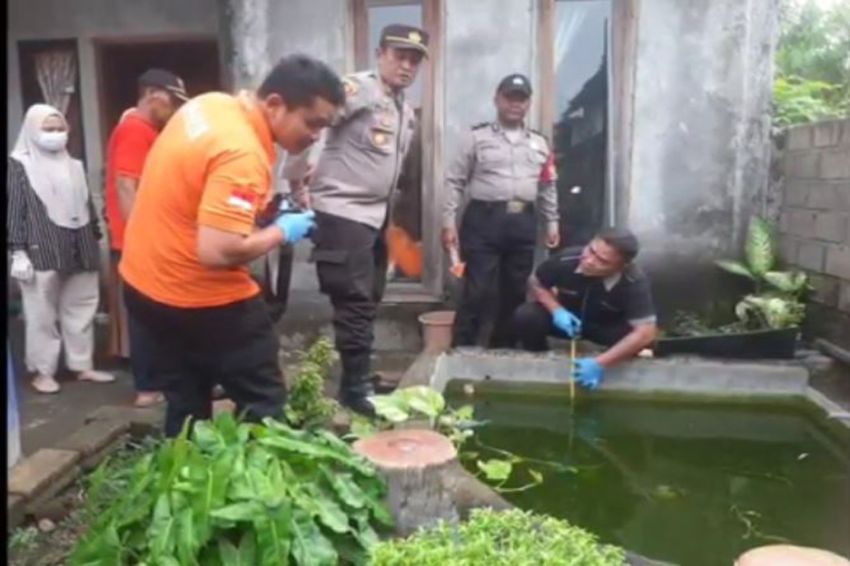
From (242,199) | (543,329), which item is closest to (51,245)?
(242,199)

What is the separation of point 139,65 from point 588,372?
5055mm

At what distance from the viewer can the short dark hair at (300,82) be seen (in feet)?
7.98

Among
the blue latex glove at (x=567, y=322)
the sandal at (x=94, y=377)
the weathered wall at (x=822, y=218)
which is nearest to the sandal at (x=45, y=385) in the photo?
the sandal at (x=94, y=377)

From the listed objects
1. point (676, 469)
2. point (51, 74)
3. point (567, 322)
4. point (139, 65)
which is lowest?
point (676, 469)

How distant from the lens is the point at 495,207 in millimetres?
4984

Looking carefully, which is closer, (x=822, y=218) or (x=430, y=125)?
(x=822, y=218)

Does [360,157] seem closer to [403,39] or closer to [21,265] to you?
[403,39]

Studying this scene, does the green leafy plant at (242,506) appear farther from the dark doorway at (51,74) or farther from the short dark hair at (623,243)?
the dark doorway at (51,74)

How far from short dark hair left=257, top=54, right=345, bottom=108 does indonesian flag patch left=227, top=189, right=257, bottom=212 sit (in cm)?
36

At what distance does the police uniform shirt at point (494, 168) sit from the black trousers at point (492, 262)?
89mm

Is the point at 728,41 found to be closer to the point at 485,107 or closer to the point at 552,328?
the point at 485,107

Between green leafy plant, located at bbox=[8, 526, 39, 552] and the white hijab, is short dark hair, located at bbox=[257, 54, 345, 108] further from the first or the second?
the white hijab

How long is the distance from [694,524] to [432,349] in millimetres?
1974

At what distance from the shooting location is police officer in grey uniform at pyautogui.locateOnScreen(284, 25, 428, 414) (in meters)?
3.52
